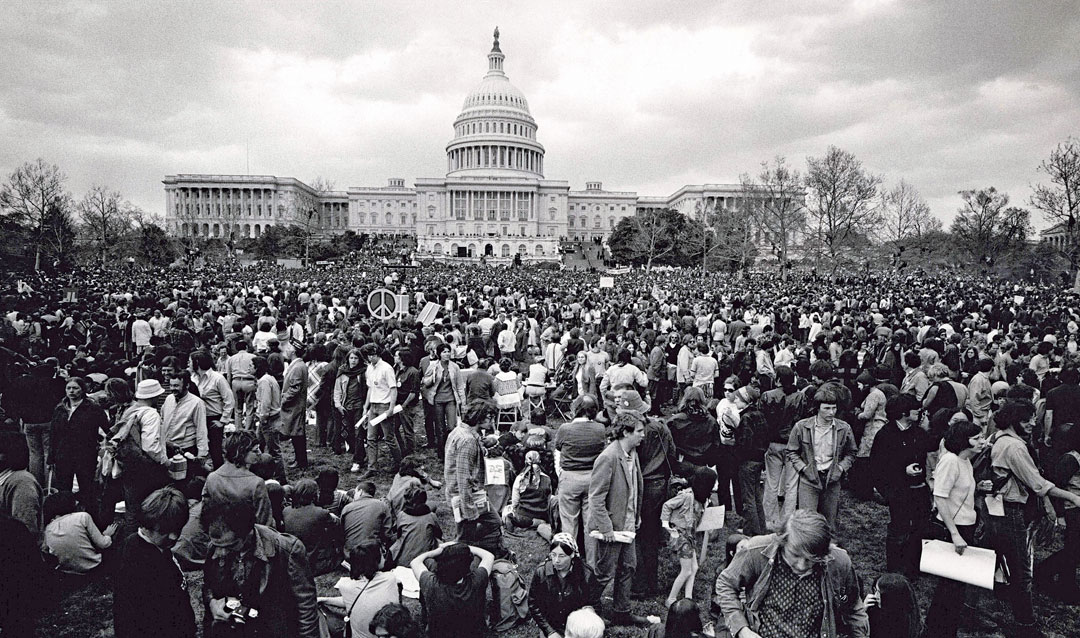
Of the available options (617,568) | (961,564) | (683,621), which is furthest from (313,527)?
(961,564)

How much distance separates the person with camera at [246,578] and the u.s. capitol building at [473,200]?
88702 millimetres

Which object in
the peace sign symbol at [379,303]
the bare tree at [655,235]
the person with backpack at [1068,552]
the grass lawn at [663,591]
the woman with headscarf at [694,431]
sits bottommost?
the grass lawn at [663,591]

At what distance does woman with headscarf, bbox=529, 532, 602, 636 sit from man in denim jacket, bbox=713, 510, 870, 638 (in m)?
1.04

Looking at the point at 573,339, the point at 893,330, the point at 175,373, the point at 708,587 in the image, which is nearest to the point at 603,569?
the point at 708,587

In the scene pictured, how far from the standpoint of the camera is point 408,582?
444cm

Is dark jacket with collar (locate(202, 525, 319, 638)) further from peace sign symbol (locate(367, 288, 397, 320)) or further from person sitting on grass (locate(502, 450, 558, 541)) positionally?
peace sign symbol (locate(367, 288, 397, 320))

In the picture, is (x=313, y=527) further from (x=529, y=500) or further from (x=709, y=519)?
(x=709, y=519)

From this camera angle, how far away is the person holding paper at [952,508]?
471 centimetres

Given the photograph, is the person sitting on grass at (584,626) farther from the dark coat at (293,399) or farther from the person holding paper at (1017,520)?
the dark coat at (293,399)

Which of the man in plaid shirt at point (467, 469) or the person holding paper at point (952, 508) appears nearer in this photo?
the person holding paper at point (952, 508)

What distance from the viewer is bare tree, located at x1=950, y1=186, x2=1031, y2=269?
147 ft

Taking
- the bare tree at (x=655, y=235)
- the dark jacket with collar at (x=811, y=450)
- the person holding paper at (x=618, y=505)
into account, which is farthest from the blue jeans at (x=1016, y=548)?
the bare tree at (x=655, y=235)

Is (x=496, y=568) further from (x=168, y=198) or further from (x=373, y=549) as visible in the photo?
(x=168, y=198)

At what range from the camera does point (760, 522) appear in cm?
659
